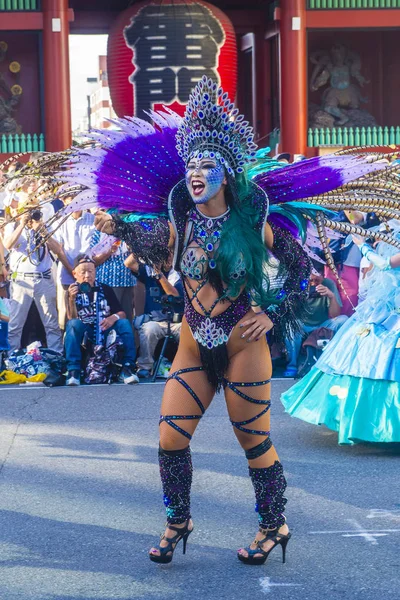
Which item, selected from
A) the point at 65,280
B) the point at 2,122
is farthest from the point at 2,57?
the point at 65,280

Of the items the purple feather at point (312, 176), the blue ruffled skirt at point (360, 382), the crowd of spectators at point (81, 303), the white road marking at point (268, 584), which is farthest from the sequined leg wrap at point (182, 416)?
the crowd of spectators at point (81, 303)

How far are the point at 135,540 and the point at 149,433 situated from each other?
2437 mm

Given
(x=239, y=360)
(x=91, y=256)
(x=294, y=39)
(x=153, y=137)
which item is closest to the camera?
(x=239, y=360)

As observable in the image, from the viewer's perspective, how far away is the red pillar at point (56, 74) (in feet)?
55.1

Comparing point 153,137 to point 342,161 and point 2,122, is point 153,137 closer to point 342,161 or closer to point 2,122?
point 342,161

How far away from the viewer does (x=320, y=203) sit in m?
4.75

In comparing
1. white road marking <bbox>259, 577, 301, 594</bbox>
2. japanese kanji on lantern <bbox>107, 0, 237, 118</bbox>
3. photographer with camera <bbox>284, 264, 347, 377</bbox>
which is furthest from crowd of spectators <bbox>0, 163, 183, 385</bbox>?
japanese kanji on lantern <bbox>107, 0, 237, 118</bbox>

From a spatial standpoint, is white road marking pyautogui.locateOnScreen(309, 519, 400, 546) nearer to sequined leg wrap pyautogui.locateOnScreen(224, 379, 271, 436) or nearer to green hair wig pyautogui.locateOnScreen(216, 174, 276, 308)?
sequined leg wrap pyautogui.locateOnScreen(224, 379, 271, 436)

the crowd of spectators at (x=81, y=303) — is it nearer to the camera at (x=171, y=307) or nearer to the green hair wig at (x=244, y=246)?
the camera at (x=171, y=307)

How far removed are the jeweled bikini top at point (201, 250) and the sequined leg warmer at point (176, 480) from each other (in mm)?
595

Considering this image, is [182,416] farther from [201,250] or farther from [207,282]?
[201,250]

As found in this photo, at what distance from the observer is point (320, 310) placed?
993 cm

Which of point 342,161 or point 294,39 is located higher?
point 294,39

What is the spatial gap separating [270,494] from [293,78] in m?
13.7
